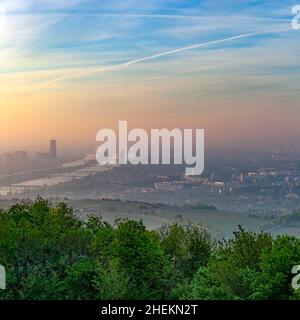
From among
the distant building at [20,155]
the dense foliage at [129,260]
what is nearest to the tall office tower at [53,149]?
the distant building at [20,155]

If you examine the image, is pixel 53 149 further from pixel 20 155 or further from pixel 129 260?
pixel 129 260

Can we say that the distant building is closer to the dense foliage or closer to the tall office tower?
the tall office tower

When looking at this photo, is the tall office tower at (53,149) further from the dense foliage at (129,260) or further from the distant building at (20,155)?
the dense foliage at (129,260)

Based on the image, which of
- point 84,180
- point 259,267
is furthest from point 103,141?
point 259,267

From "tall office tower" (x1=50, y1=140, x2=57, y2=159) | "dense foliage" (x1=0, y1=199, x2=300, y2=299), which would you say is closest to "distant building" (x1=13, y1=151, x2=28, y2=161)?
"tall office tower" (x1=50, y1=140, x2=57, y2=159)
